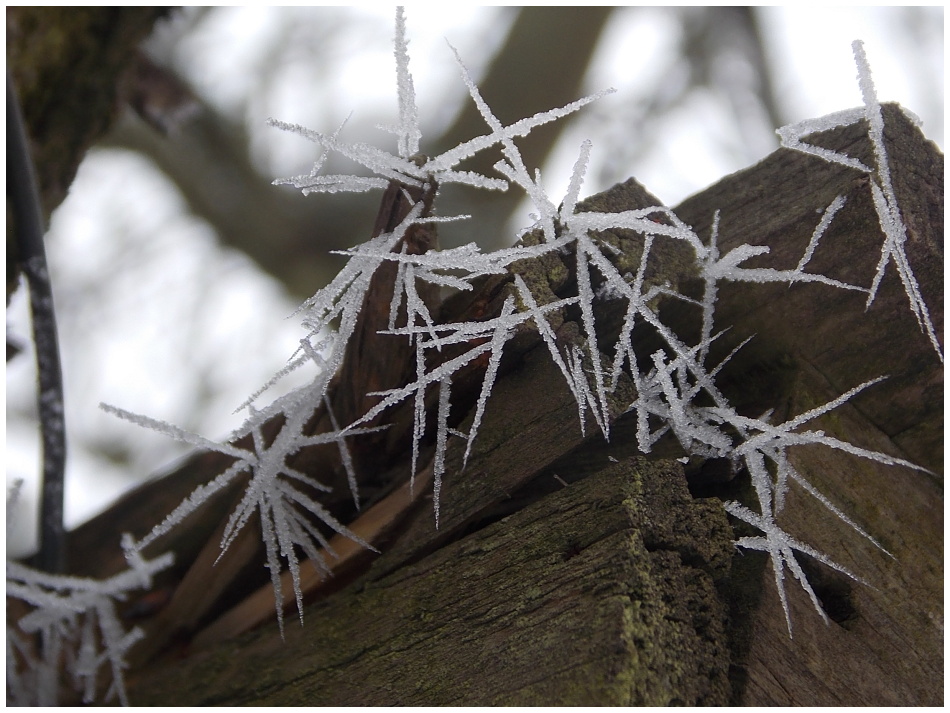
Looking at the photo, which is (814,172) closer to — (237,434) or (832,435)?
(832,435)

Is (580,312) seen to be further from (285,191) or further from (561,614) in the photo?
(285,191)

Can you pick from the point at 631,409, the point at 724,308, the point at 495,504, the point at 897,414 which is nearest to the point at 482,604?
the point at 495,504

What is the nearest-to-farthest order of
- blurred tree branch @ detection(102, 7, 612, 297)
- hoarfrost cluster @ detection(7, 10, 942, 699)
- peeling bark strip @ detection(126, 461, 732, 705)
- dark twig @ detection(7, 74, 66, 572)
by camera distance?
peeling bark strip @ detection(126, 461, 732, 705)
hoarfrost cluster @ detection(7, 10, 942, 699)
dark twig @ detection(7, 74, 66, 572)
blurred tree branch @ detection(102, 7, 612, 297)

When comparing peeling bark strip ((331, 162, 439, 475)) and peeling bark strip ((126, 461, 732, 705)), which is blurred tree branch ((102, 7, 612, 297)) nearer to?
peeling bark strip ((331, 162, 439, 475))

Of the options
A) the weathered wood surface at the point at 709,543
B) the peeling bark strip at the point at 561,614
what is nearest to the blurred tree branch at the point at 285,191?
the weathered wood surface at the point at 709,543

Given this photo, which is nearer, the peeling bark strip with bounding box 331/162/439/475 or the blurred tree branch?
the peeling bark strip with bounding box 331/162/439/475

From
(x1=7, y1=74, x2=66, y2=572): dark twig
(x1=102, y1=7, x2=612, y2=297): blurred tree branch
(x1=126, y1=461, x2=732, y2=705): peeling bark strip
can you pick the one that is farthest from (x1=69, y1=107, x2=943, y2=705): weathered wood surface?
(x1=102, y1=7, x2=612, y2=297): blurred tree branch

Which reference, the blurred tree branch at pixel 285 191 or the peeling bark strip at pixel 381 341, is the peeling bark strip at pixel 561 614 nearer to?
the peeling bark strip at pixel 381 341
